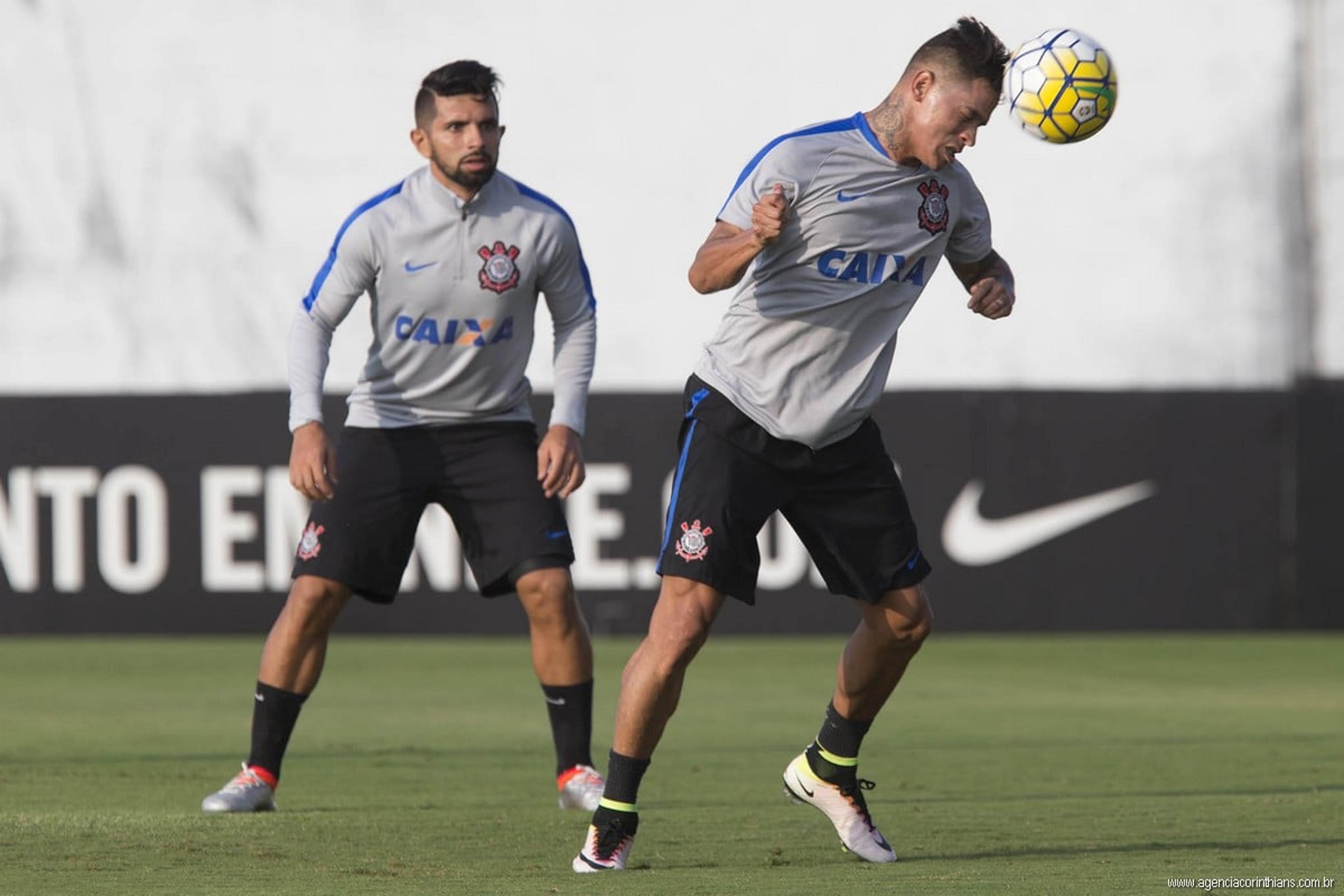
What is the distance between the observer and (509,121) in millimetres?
13133

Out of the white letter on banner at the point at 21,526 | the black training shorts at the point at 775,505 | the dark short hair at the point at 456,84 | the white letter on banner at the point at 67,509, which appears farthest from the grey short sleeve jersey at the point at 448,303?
the white letter on banner at the point at 21,526

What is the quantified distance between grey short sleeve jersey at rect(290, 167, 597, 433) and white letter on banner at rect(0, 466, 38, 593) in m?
6.66

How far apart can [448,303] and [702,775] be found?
192 cm

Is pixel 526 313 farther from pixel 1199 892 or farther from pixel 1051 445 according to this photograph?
pixel 1051 445

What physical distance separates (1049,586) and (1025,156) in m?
2.70

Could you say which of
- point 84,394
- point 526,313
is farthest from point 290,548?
point 526,313

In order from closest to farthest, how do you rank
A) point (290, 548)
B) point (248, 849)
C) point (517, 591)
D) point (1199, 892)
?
point (1199, 892) → point (248, 849) → point (517, 591) → point (290, 548)

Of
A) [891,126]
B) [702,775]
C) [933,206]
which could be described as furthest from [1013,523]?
[891,126]

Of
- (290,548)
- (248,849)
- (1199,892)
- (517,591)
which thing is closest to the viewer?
(1199,892)

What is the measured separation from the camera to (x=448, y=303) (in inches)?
245

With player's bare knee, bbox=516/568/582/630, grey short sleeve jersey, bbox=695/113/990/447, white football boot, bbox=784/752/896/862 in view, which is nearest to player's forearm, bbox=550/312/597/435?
player's bare knee, bbox=516/568/582/630

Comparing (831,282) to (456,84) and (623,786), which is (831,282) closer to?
(623,786)

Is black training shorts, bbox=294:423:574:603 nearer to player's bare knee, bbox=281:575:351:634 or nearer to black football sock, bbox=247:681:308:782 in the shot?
player's bare knee, bbox=281:575:351:634

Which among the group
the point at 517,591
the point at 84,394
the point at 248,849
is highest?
the point at 517,591
